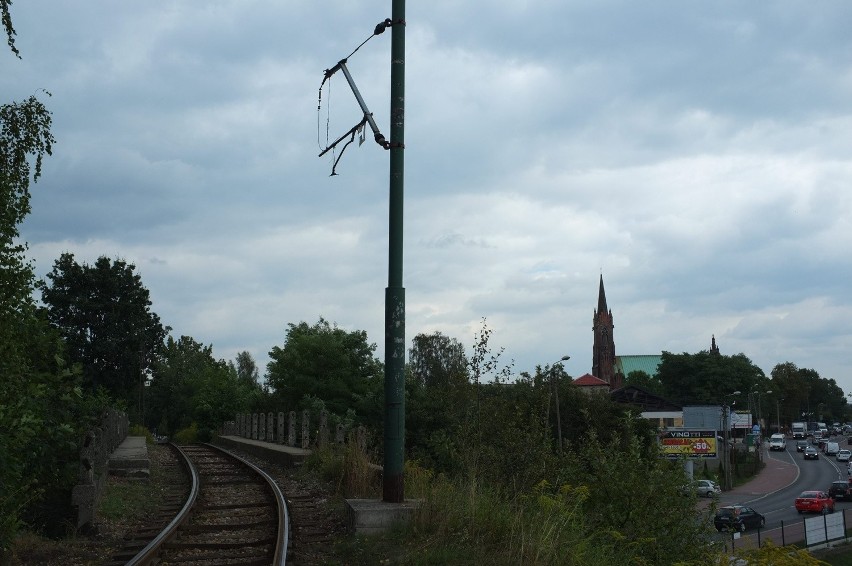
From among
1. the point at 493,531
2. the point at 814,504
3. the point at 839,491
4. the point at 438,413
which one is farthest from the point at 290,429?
the point at 839,491

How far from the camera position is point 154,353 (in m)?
61.6

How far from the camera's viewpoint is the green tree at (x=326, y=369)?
46500mm

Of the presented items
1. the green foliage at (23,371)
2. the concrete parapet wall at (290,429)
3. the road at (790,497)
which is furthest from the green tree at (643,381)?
the green foliage at (23,371)

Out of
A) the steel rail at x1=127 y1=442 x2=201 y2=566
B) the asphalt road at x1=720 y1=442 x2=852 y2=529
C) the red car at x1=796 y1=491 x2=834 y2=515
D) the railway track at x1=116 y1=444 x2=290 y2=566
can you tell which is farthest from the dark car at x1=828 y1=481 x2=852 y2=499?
the steel rail at x1=127 y1=442 x2=201 y2=566

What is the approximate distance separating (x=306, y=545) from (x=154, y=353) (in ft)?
184

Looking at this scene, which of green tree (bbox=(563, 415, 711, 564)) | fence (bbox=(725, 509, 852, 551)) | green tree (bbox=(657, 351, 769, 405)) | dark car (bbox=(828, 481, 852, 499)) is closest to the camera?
green tree (bbox=(563, 415, 711, 564))

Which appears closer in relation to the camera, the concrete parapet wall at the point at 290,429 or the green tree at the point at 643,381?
the concrete parapet wall at the point at 290,429

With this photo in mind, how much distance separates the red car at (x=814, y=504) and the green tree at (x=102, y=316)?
4461 cm

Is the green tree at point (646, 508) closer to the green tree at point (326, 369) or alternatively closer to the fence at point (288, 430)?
the fence at point (288, 430)

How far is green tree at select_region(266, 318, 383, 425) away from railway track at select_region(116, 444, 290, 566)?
3085 centimetres

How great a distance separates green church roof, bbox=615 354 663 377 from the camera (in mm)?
195500

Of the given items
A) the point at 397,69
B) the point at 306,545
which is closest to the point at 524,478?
the point at 306,545

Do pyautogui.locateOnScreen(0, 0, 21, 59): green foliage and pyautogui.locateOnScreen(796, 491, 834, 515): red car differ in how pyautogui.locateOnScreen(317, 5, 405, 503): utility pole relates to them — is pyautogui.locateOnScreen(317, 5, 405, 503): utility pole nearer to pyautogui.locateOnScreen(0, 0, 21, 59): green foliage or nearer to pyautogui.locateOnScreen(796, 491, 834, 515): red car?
pyautogui.locateOnScreen(0, 0, 21, 59): green foliage

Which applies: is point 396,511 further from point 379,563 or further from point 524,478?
point 524,478
